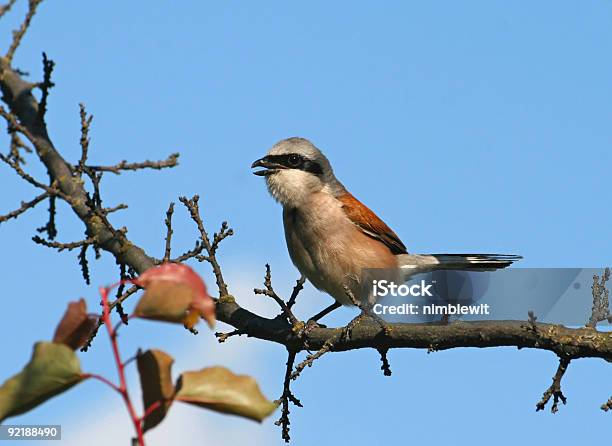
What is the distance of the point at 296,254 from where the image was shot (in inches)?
279

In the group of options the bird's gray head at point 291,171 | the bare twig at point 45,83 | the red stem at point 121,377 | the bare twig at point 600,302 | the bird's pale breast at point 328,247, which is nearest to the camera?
the red stem at point 121,377

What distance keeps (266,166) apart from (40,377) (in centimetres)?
572

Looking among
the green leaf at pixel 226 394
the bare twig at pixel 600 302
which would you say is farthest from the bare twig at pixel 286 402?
the green leaf at pixel 226 394

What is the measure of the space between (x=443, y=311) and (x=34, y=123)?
2996 mm

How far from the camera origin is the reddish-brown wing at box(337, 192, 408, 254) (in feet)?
24.3

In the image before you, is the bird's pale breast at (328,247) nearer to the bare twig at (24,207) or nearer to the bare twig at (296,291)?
the bare twig at (296,291)

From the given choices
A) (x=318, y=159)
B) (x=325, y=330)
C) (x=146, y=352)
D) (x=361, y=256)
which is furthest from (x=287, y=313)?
(x=146, y=352)

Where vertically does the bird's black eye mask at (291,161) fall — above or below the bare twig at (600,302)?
above

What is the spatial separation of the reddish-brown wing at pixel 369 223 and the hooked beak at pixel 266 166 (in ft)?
2.25

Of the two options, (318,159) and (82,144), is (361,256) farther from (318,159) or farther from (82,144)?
(82,144)

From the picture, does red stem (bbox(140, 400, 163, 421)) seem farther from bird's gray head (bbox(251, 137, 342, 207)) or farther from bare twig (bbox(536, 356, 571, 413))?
bird's gray head (bbox(251, 137, 342, 207))

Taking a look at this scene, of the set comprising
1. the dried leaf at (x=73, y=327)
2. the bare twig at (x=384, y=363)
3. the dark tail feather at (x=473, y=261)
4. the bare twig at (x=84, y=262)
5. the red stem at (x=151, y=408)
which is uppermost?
the dark tail feather at (x=473, y=261)

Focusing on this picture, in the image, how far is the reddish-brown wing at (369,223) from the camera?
7406mm

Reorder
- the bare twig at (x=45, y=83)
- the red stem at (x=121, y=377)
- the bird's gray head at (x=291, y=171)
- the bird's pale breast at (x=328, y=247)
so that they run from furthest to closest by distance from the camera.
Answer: the bird's gray head at (x=291, y=171), the bird's pale breast at (x=328, y=247), the bare twig at (x=45, y=83), the red stem at (x=121, y=377)
